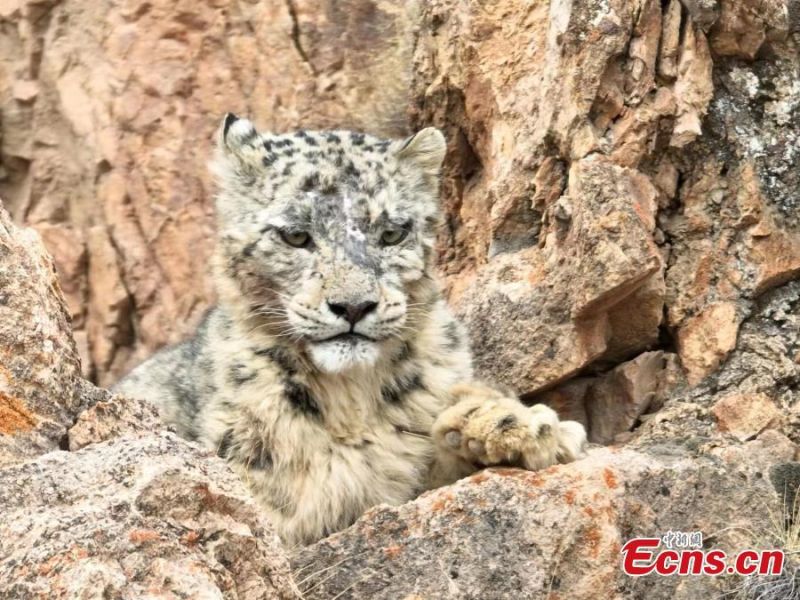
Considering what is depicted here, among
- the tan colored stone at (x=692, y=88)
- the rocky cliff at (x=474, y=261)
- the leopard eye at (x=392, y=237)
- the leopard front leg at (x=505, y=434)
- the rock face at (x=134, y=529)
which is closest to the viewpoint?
the rock face at (x=134, y=529)

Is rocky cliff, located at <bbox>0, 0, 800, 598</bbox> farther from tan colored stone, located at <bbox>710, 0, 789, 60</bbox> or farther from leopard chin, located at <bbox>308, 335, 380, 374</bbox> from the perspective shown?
leopard chin, located at <bbox>308, 335, 380, 374</bbox>

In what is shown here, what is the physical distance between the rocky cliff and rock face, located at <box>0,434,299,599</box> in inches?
0.4

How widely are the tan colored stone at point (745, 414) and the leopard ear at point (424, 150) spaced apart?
203 centimetres

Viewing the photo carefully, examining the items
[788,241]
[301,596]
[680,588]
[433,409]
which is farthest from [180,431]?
[788,241]

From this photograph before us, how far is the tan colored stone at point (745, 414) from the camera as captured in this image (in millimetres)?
6691

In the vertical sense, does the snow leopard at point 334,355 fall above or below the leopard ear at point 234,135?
below

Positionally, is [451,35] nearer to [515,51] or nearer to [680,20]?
[515,51]

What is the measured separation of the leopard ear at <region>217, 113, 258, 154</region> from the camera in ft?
22.5

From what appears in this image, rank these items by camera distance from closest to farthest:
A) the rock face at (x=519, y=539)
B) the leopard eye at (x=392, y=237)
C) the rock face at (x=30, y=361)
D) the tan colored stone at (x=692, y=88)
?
the rock face at (x=30, y=361)
the rock face at (x=519, y=539)
the leopard eye at (x=392, y=237)
the tan colored stone at (x=692, y=88)

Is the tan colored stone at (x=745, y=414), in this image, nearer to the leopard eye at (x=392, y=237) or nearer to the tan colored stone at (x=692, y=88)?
the tan colored stone at (x=692, y=88)

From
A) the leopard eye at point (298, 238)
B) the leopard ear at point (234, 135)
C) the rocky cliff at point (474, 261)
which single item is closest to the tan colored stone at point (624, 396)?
the rocky cliff at point (474, 261)

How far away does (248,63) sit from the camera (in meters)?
10.7

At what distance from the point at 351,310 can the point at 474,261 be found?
110 inches

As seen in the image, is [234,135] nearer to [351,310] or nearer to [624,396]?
[351,310]
